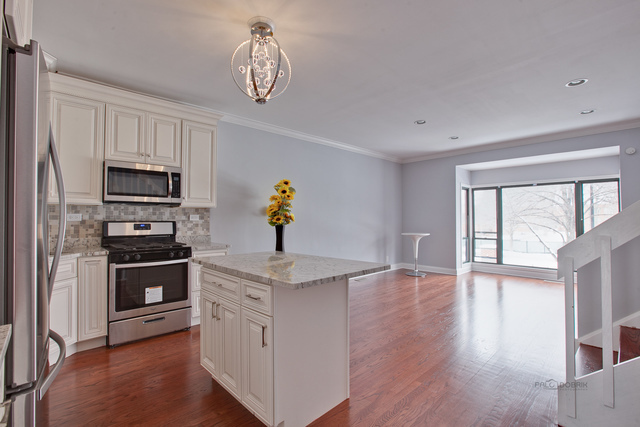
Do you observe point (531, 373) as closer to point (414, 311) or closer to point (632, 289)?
point (632, 289)

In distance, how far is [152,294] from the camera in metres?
3.09

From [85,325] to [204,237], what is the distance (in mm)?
1484

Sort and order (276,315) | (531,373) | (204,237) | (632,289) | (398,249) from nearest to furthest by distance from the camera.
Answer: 1. (276,315)
2. (531,373)
3. (632,289)
4. (204,237)
5. (398,249)

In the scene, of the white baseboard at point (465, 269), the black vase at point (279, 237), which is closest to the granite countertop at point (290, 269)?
the black vase at point (279, 237)

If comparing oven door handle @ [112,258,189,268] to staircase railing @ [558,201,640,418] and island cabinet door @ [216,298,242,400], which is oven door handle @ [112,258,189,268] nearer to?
island cabinet door @ [216,298,242,400]

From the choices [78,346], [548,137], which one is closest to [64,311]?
[78,346]

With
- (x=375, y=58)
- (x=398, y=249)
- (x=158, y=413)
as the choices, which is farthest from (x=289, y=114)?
(x=398, y=249)

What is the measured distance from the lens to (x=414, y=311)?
3.99 metres

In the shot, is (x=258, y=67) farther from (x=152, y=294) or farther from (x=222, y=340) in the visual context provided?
(x=152, y=294)

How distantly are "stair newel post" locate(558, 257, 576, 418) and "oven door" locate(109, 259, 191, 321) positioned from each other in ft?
10.4

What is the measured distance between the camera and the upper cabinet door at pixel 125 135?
3059mm

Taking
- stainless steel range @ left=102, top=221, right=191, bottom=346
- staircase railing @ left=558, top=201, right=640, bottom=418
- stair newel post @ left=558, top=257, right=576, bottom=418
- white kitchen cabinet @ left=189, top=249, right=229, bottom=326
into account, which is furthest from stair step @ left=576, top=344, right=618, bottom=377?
stainless steel range @ left=102, top=221, right=191, bottom=346

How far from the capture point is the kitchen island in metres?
1.67

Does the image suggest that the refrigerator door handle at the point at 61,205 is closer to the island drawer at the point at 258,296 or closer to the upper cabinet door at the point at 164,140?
the island drawer at the point at 258,296
